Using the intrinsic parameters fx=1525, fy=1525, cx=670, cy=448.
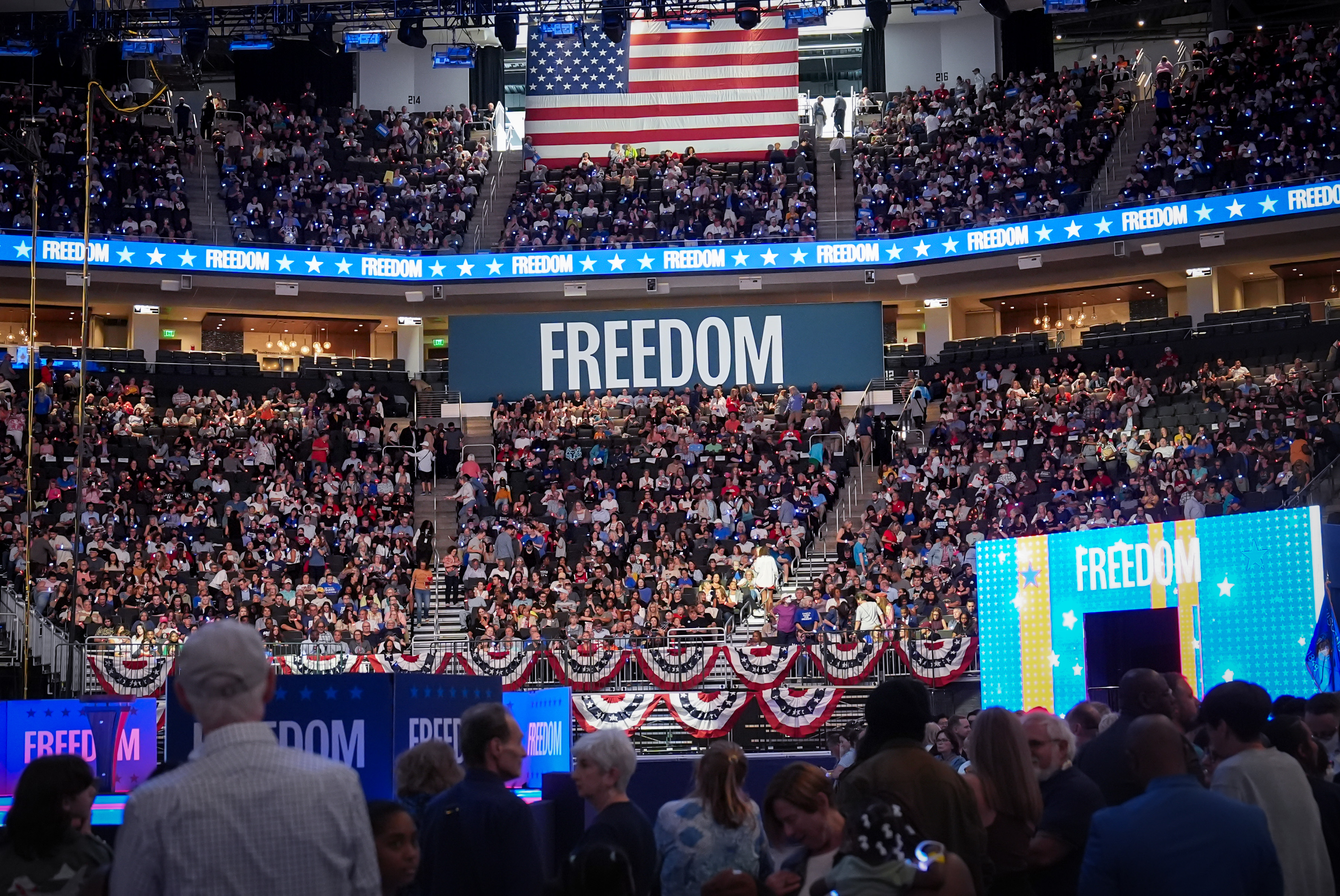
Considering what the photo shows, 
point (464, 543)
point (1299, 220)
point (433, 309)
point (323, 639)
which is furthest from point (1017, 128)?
point (323, 639)

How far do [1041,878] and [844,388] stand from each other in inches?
1071

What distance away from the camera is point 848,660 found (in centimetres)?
2002

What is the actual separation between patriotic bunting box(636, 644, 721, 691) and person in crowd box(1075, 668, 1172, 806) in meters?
14.8

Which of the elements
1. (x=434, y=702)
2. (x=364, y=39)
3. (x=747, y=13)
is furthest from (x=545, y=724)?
(x=364, y=39)

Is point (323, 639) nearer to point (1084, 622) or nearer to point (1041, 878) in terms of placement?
point (1084, 622)

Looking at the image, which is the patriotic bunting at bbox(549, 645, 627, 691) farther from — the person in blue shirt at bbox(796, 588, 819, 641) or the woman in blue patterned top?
the woman in blue patterned top

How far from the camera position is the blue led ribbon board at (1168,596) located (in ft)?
47.0

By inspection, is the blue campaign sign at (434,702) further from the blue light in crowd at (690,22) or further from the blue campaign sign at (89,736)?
the blue light in crowd at (690,22)

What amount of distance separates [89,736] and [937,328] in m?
29.7

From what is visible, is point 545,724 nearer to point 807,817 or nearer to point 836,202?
point 807,817

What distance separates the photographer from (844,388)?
32.0 m

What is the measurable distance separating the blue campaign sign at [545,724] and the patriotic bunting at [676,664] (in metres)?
10.2

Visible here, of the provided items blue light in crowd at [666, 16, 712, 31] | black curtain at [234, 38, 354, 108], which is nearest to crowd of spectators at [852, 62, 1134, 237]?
blue light in crowd at [666, 16, 712, 31]

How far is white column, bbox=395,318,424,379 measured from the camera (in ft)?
128
